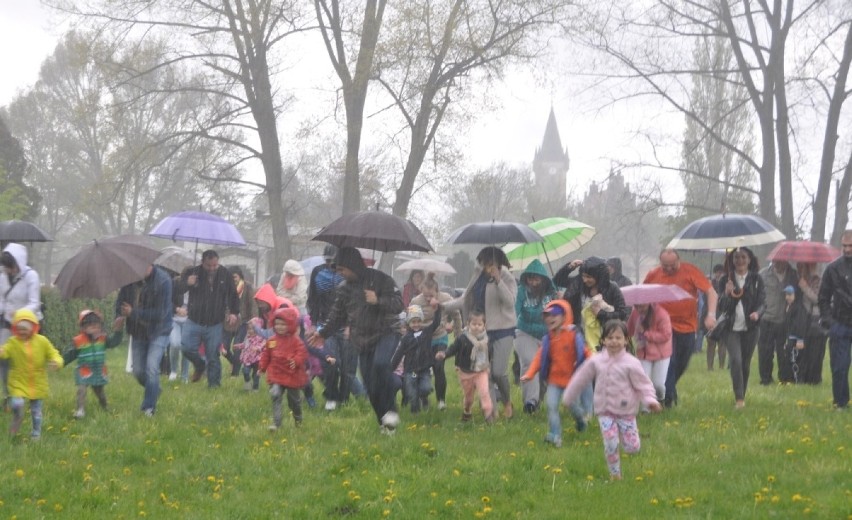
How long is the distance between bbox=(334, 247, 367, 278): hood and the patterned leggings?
2.90m

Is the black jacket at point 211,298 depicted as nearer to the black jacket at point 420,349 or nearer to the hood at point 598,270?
the black jacket at point 420,349

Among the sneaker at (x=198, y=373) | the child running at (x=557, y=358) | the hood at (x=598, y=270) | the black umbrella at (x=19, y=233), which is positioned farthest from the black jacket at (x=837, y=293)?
the black umbrella at (x=19, y=233)

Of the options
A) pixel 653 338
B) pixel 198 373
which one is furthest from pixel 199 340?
pixel 653 338

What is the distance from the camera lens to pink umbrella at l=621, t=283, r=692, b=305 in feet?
30.5

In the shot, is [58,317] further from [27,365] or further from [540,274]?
[540,274]

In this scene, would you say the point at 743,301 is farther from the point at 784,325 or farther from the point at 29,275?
the point at 29,275

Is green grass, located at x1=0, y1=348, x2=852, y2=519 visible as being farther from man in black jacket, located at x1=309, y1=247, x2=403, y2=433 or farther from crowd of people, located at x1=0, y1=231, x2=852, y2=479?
man in black jacket, located at x1=309, y1=247, x2=403, y2=433

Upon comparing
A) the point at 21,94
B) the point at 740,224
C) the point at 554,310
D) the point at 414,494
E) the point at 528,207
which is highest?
the point at 21,94

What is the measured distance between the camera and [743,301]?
10938mm

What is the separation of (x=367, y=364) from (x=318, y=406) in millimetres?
2816

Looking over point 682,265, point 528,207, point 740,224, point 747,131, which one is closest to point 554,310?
point 682,265

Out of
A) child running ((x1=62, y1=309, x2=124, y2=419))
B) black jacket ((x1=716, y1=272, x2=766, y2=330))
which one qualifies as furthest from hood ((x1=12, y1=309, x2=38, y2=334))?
black jacket ((x1=716, y1=272, x2=766, y2=330))

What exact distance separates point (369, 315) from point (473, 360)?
1.69 m

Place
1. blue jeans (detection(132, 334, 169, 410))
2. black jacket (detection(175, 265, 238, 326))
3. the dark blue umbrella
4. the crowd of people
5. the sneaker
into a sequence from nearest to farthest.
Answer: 1. the crowd of people
2. blue jeans (detection(132, 334, 169, 410))
3. the dark blue umbrella
4. black jacket (detection(175, 265, 238, 326))
5. the sneaker
